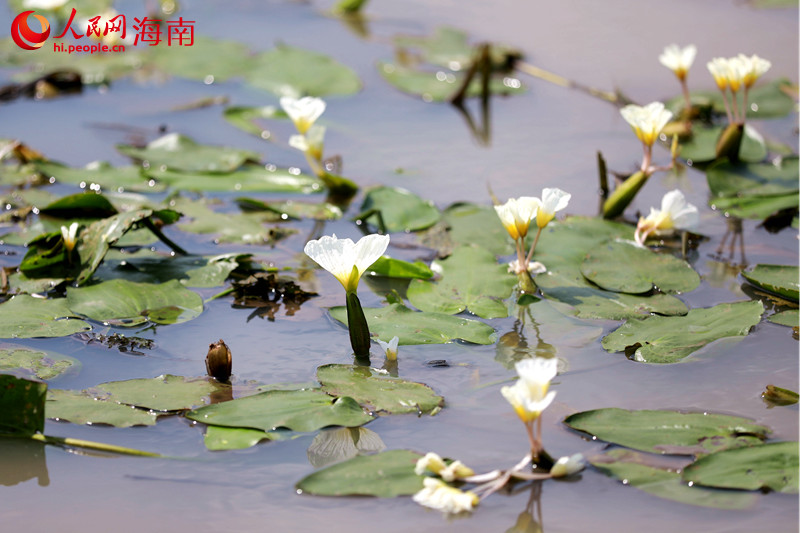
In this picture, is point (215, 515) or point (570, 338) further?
point (570, 338)

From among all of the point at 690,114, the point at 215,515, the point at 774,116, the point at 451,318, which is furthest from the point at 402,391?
the point at 774,116

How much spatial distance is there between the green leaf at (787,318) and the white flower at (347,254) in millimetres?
840

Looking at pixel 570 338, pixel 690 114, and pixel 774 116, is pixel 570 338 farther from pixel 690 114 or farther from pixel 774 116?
pixel 774 116

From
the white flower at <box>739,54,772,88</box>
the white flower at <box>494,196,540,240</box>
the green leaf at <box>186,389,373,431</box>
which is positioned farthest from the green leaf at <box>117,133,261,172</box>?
the white flower at <box>739,54,772,88</box>

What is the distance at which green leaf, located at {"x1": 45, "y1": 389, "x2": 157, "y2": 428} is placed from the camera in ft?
4.52

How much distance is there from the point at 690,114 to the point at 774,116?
31 cm

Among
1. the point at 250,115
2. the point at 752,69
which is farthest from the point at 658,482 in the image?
the point at 250,115

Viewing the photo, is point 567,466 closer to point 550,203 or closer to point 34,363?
point 550,203

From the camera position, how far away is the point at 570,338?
167 centimetres

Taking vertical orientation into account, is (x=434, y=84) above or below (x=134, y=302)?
above

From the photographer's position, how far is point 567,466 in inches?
49.1

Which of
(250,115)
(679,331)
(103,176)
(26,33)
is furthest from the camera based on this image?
(26,33)

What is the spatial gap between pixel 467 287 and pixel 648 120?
24.6 inches

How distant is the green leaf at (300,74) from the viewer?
9.90 feet
